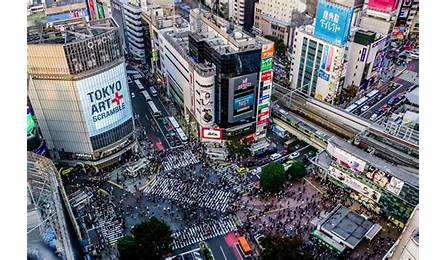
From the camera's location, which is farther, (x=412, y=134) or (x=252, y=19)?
(x=252, y=19)

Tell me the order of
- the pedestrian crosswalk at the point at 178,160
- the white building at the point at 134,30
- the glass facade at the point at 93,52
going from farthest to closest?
the white building at the point at 134,30 < the pedestrian crosswalk at the point at 178,160 < the glass facade at the point at 93,52

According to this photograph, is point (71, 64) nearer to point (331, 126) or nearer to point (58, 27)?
point (58, 27)

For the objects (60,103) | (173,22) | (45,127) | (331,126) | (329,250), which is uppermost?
(173,22)

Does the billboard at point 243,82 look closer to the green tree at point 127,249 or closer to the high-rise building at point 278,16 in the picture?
the green tree at point 127,249

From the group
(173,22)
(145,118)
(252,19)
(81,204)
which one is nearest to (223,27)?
(173,22)

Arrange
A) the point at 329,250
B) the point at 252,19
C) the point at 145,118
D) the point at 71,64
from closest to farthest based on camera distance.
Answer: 1. the point at 329,250
2. the point at 71,64
3. the point at 145,118
4. the point at 252,19

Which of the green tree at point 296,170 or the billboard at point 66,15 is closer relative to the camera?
the green tree at point 296,170

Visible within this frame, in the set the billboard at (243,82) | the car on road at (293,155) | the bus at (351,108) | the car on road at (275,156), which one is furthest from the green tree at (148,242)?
the bus at (351,108)

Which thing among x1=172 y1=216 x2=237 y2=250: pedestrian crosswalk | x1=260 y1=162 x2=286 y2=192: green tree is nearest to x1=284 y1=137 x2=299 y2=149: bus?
x1=260 y1=162 x2=286 y2=192: green tree

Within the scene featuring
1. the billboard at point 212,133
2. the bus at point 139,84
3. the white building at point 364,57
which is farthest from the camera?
the bus at point 139,84
